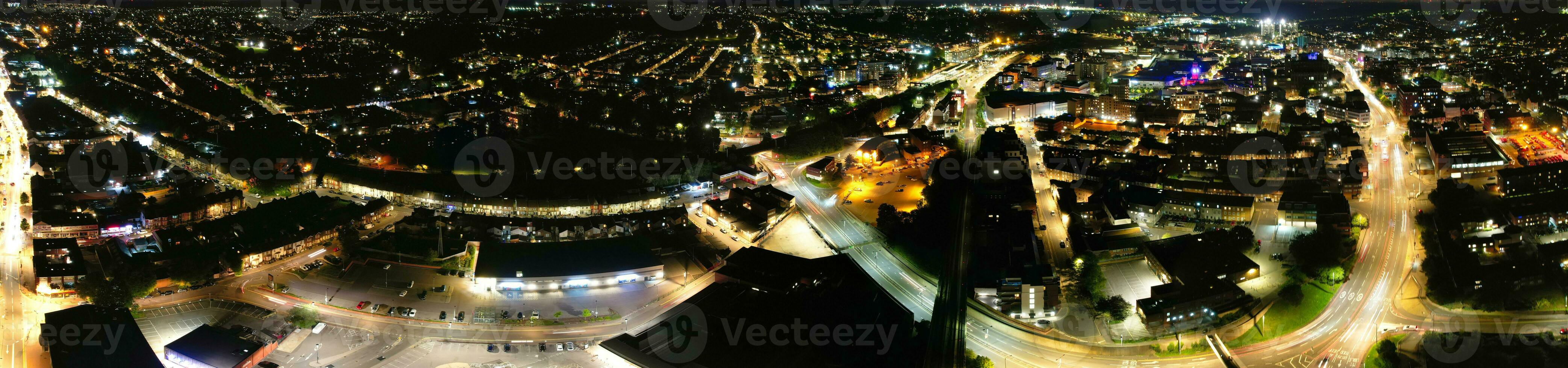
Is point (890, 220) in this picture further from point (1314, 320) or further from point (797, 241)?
point (1314, 320)

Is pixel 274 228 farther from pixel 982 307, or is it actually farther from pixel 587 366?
pixel 982 307

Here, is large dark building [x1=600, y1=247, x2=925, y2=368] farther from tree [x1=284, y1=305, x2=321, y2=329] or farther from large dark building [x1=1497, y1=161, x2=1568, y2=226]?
large dark building [x1=1497, y1=161, x2=1568, y2=226]

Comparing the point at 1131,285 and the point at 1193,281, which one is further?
the point at 1131,285

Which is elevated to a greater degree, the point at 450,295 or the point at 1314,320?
the point at 1314,320

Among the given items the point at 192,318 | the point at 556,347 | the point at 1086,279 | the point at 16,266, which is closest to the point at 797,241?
the point at 1086,279

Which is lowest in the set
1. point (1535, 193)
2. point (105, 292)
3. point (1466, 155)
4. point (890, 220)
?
point (105, 292)
